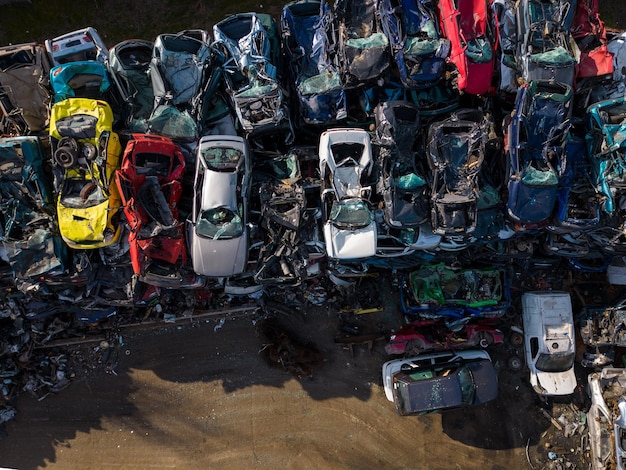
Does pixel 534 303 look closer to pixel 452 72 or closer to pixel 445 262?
pixel 445 262

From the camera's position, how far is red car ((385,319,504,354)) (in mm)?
9961

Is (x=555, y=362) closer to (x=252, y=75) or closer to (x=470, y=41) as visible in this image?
(x=470, y=41)

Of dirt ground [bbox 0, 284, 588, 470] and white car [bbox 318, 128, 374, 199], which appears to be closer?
white car [bbox 318, 128, 374, 199]

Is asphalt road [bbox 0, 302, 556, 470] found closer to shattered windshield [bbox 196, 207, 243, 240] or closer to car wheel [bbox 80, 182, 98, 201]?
shattered windshield [bbox 196, 207, 243, 240]

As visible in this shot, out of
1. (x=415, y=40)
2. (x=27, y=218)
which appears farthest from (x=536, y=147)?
(x=27, y=218)

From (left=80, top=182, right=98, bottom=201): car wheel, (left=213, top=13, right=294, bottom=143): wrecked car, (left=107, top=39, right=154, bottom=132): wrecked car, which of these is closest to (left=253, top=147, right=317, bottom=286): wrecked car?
(left=213, top=13, right=294, bottom=143): wrecked car

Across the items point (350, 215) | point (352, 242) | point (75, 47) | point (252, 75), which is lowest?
point (352, 242)

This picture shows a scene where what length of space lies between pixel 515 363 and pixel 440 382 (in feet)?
7.25

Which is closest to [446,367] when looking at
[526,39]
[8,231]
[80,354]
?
[526,39]

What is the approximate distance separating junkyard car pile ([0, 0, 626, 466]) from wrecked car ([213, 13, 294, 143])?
0.04 m

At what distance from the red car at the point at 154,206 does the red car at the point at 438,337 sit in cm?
479

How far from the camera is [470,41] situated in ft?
29.2

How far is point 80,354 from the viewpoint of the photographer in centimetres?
1034

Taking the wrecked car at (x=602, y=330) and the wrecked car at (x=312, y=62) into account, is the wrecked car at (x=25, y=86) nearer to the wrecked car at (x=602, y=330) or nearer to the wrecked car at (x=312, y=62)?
the wrecked car at (x=312, y=62)
